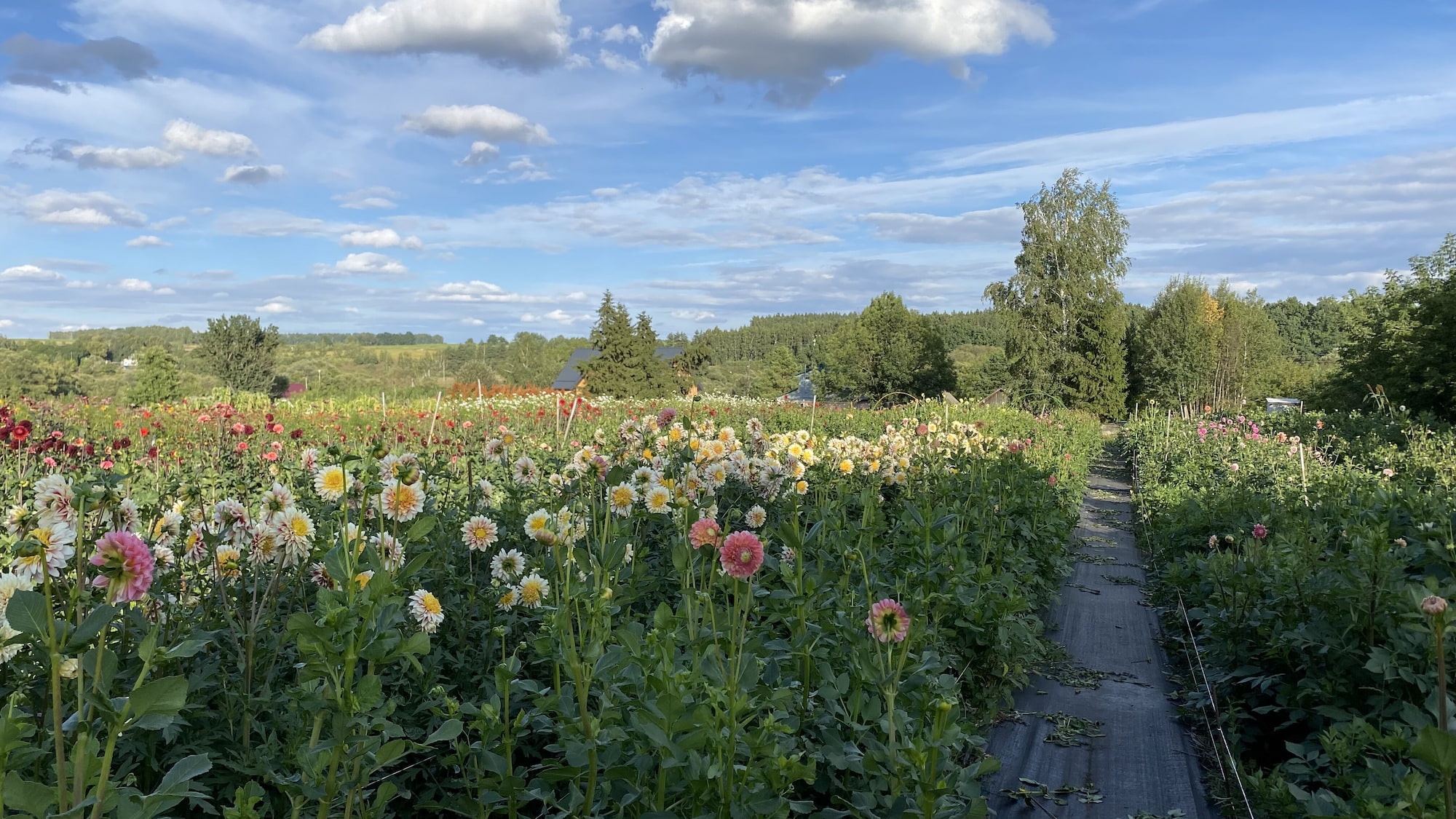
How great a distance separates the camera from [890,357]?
35938 millimetres

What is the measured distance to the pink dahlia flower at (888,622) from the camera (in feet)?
5.49

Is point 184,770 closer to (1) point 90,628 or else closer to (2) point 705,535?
(1) point 90,628

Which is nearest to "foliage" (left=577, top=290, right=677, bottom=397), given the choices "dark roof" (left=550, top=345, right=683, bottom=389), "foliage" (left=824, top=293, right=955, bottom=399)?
"dark roof" (left=550, top=345, right=683, bottom=389)

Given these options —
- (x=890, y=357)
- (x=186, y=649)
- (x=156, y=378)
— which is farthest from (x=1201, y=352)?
(x=156, y=378)

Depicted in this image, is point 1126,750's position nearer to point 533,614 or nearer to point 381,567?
point 533,614

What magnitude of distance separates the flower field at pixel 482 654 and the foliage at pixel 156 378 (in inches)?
1166

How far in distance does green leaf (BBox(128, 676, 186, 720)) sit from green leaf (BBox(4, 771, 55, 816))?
0.13m

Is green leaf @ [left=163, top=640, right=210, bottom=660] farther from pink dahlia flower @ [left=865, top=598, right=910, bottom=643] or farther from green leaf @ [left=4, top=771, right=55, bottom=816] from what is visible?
pink dahlia flower @ [left=865, top=598, right=910, bottom=643]

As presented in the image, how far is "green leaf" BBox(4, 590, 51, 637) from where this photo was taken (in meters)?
0.99

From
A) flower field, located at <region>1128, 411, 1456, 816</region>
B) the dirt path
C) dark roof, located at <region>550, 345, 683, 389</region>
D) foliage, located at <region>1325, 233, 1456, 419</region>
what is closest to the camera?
flower field, located at <region>1128, 411, 1456, 816</region>

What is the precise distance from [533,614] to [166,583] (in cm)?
95

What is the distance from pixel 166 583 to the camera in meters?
2.15

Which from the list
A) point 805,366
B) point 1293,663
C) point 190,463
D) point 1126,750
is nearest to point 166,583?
point 1126,750

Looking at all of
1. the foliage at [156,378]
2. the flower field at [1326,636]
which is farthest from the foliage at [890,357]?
the flower field at [1326,636]
